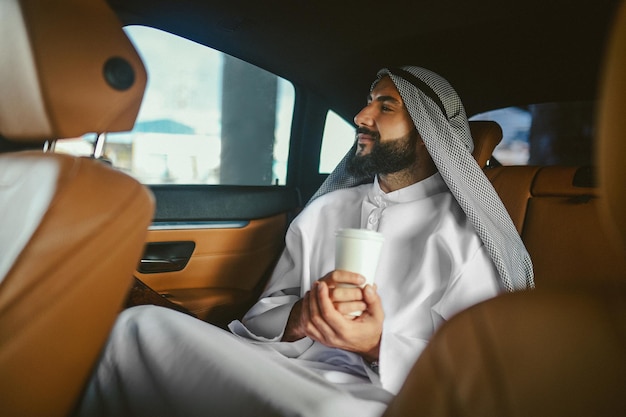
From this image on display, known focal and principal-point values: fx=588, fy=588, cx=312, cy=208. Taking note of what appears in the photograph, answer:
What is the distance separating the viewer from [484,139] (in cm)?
211

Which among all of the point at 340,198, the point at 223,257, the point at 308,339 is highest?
the point at 340,198

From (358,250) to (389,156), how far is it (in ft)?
2.69

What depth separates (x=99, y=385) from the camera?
1399 mm

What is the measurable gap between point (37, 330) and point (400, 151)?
1.35 meters

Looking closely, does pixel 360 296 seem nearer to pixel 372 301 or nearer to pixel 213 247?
pixel 372 301

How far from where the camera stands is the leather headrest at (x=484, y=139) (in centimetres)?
207

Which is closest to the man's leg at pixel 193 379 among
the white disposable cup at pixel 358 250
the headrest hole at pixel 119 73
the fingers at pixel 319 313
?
the fingers at pixel 319 313

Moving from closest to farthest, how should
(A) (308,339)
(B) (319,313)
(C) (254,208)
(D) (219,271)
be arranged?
(B) (319,313) → (A) (308,339) → (D) (219,271) → (C) (254,208)

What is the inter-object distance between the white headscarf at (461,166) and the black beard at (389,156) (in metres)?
0.11

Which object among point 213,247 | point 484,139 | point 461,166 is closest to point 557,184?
point 484,139

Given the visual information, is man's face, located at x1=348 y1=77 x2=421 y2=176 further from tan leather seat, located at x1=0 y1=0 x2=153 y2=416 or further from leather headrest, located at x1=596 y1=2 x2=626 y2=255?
leather headrest, located at x1=596 y1=2 x2=626 y2=255

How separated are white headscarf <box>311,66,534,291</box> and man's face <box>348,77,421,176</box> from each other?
0.06 meters

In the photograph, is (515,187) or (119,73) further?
(515,187)

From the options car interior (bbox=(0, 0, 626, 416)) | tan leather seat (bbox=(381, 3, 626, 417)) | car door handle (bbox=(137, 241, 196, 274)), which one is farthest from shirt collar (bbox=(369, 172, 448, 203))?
tan leather seat (bbox=(381, 3, 626, 417))
